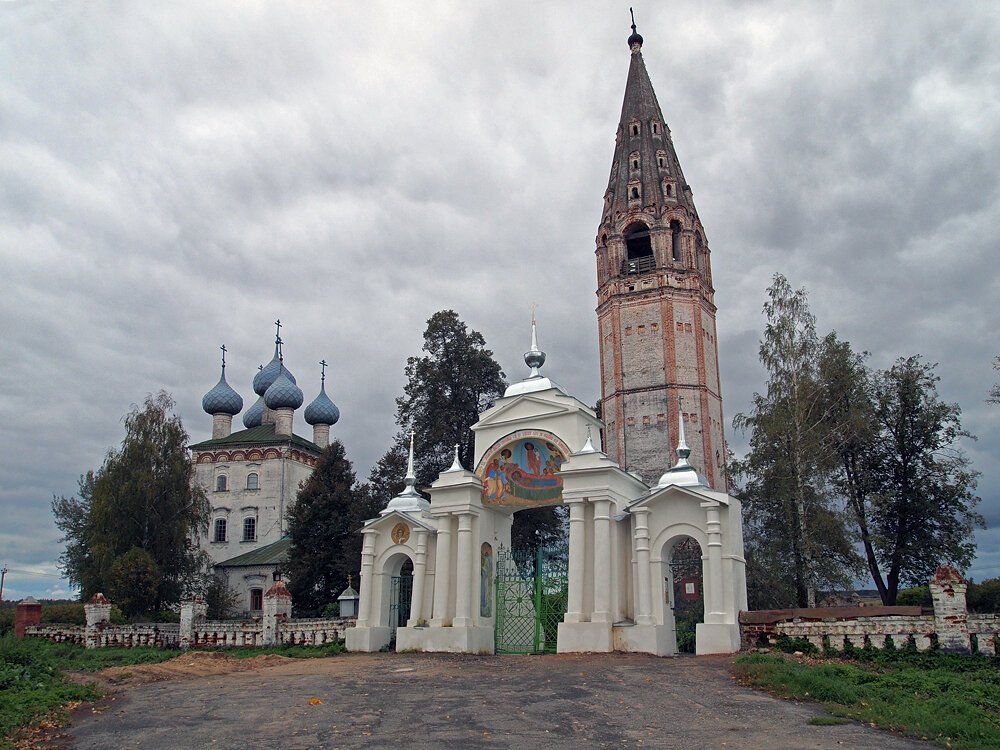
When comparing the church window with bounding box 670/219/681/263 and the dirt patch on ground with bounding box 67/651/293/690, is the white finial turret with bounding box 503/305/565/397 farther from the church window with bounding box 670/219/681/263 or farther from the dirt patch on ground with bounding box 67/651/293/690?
the church window with bounding box 670/219/681/263

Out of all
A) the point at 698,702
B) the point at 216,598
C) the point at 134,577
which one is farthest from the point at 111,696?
the point at 216,598

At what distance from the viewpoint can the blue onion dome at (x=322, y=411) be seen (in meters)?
46.3

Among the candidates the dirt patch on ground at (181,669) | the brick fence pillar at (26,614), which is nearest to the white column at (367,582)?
the dirt patch on ground at (181,669)

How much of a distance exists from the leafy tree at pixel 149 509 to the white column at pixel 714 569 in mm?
19565

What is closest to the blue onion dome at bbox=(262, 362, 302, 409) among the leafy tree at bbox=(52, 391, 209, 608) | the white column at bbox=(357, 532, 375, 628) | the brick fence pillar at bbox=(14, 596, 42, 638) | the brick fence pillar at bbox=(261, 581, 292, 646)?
the leafy tree at bbox=(52, 391, 209, 608)

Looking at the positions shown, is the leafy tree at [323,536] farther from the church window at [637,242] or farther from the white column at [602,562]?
the church window at [637,242]

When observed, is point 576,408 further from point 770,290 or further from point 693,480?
point 770,290

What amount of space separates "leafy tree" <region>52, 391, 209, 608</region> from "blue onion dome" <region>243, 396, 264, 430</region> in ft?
Result: 49.4

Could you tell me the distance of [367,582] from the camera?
69.5 feet

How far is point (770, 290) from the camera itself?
2620cm

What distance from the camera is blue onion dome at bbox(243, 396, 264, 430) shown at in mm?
47375

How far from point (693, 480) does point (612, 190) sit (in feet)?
93.6

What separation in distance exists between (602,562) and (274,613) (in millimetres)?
9464

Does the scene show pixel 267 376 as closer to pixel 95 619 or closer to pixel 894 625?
pixel 95 619
